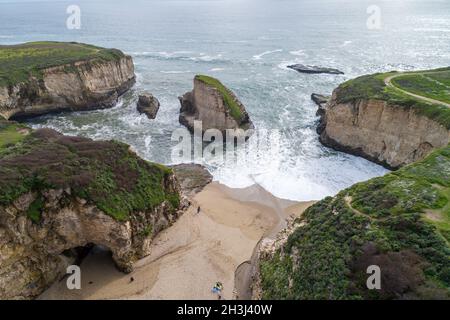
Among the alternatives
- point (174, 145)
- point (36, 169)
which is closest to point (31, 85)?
point (174, 145)

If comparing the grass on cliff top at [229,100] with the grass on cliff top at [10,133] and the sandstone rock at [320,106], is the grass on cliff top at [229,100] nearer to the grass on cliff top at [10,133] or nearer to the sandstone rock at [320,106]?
the sandstone rock at [320,106]

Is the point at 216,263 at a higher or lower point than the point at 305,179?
lower

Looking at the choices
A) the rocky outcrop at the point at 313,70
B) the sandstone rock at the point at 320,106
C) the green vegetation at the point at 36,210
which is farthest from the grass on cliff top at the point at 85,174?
the rocky outcrop at the point at 313,70

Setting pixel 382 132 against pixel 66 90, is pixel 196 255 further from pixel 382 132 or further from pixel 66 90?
pixel 66 90

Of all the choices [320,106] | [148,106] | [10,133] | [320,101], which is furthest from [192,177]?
[320,101]
